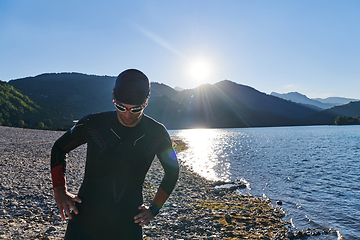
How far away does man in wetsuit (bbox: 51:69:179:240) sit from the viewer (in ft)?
7.86

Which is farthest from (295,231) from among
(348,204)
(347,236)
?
(348,204)

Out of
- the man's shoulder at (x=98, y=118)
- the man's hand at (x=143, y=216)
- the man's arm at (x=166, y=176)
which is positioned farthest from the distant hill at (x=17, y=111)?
the man's hand at (x=143, y=216)

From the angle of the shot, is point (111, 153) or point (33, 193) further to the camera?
point (33, 193)

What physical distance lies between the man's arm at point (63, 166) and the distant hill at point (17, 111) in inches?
3394

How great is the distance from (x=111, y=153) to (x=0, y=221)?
25.9 feet

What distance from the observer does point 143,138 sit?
2.68 m

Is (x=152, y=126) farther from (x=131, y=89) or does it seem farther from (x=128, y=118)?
(x=131, y=89)

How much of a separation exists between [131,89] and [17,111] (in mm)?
111161

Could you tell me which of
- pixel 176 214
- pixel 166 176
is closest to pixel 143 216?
pixel 166 176

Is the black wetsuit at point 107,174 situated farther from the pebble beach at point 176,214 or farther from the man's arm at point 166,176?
the pebble beach at point 176,214

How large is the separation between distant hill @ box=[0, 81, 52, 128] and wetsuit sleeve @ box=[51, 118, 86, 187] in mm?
86196

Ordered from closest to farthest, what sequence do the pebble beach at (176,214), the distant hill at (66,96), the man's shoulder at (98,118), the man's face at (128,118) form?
the man's face at (128,118) < the man's shoulder at (98,118) < the pebble beach at (176,214) < the distant hill at (66,96)

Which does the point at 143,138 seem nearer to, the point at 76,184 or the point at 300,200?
the point at 76,184

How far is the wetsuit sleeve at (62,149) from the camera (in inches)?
98.6
